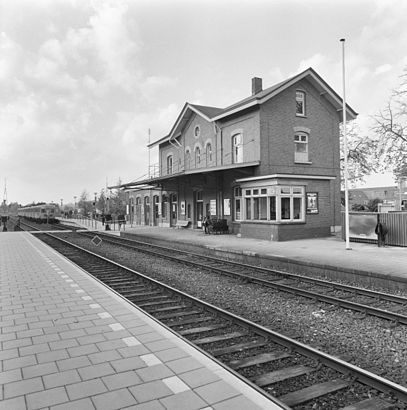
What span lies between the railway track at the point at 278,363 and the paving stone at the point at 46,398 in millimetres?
1649

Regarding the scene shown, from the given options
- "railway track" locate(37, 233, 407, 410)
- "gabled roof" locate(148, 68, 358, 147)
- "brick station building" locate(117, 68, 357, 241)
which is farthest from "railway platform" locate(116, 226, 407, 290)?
"gabled roof" locate(148, 68, 358, 147)

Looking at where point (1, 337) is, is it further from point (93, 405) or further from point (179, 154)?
point (179, 154)

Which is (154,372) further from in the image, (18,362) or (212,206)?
(212,206)

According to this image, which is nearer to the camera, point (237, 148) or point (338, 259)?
point (338, 259)

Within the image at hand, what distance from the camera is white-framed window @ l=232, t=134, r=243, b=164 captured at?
939 inches

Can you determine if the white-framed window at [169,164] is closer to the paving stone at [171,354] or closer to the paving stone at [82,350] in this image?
the paving stone at [82,350]

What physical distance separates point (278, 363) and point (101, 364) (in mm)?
2062

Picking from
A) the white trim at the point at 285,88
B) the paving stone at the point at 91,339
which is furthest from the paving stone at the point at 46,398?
the white trim at the point at 285,88

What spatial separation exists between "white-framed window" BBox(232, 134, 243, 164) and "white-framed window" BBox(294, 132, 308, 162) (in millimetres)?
3345

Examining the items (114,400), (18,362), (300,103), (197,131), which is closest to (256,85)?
(300,103)

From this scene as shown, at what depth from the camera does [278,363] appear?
4.52 m

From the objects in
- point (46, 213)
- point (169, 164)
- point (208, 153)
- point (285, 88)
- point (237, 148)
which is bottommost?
point (46, 213)

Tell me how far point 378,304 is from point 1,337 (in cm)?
672

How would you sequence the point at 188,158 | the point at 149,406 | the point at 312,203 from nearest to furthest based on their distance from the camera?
1. the point at 149,406
2. the point at 312,203
3. the point at 188,158
